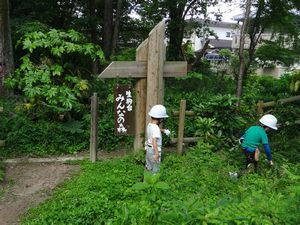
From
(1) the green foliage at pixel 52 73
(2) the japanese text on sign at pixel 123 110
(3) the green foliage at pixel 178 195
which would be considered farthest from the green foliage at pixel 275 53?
(2) the japanese text on sign at pixel 123 110

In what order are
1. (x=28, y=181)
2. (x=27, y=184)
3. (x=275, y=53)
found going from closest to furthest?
(x=27, y=184)
(x=28, y=181)
(x=275, y=53)

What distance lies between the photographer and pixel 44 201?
5328mm

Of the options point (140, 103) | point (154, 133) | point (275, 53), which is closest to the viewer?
point (154, 133)

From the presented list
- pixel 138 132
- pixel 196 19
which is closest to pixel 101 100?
pixel 138 132

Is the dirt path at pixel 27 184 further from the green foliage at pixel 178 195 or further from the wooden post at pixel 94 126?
the wooden post at pixel 94 126

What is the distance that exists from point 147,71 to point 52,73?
2.30 m

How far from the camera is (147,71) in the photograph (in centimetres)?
668

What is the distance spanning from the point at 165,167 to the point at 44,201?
2166 mm

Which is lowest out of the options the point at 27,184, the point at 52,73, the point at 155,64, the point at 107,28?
the point at 27,184

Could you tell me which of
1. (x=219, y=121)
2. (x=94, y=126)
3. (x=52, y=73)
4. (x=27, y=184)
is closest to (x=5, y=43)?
(x=52, y=73)

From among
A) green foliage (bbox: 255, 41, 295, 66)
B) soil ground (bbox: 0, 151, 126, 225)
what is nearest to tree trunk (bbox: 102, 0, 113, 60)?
green foliage (bbox: 255, 41, 295, 66)

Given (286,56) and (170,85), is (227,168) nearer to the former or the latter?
(170,85)

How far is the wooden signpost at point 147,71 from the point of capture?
6.55 m

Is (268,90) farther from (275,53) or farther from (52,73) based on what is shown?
(52,73)
